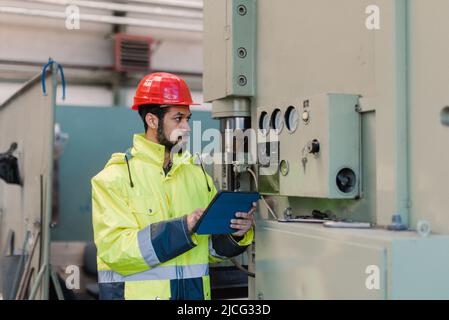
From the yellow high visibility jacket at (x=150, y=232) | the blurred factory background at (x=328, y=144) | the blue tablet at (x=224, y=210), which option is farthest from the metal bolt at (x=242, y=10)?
the blue tablet at (x=224, y=210)

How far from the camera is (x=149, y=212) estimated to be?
148 cm

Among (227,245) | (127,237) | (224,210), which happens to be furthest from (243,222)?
(127,237)

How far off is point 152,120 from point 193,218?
39cm

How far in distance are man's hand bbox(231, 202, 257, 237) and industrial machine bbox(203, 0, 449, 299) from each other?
63mm

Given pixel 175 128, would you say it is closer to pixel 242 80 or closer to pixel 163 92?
pixel 163 92

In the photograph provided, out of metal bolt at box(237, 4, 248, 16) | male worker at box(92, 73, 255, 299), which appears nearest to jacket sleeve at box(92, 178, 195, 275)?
male worker at box(92, 73, 255, 299)

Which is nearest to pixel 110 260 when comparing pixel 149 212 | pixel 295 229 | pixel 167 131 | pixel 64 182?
pixel 149 212

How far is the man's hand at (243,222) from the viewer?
1366 millimetres

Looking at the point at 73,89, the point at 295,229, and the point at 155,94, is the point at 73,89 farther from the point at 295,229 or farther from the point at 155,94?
the point at 295,229

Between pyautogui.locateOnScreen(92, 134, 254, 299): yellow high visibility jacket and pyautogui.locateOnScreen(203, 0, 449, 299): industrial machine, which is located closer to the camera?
pyautogui.locateOnScreen(203, 0, 449, 299): industrial machine

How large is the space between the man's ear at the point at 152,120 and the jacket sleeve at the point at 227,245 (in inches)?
10.1

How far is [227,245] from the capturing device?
60.8 inches

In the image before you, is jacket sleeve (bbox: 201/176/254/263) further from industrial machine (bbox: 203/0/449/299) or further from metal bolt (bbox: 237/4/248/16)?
metal bolt (bbox: 237/4/248/16)

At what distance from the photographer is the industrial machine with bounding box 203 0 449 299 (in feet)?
3.21
